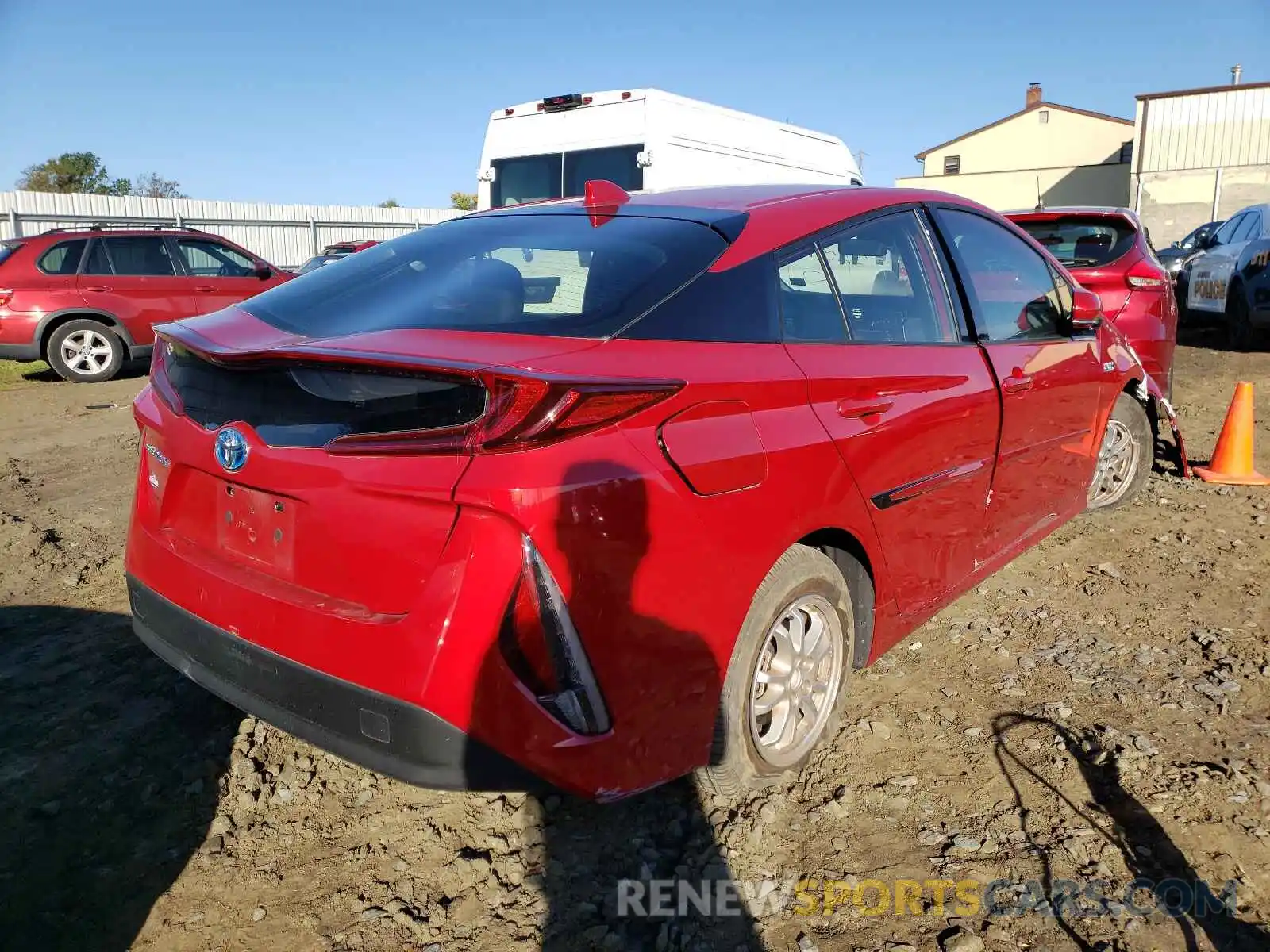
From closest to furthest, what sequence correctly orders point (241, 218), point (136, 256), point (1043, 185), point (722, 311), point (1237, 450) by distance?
point (722, 311)
point (1237, 450)
point (136, 256)
point (241, 218)
point (1043, 185)

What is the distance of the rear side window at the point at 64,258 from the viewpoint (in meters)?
10.7

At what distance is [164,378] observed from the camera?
8.44 ft

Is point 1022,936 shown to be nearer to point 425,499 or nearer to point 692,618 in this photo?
point 692,618

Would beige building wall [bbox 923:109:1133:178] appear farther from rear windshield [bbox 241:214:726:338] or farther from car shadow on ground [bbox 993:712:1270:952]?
rear windshield [bbox 241:214:726:338]

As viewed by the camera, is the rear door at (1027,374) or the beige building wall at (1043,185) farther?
the beige building wall at (1043,185)

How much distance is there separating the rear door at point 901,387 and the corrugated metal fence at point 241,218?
20.0 meters

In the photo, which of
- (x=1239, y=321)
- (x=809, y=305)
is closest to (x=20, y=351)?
(x=809, y=305)

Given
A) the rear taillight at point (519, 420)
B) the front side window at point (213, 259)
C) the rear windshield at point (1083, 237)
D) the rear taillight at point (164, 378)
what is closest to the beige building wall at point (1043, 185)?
the front side window at point (213, 259)

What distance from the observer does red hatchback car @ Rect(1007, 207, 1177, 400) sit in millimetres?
6375

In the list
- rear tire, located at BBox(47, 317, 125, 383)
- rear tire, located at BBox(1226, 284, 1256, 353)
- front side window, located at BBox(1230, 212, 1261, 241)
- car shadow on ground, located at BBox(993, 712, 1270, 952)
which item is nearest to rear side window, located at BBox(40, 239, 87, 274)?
rear tire, located at BBox(47, 317, 125, 383)

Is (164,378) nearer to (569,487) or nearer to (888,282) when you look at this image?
(569,487)

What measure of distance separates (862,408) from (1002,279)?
4.87 ft

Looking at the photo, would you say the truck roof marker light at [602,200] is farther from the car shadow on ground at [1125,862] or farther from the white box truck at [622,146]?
the white box truck at [622,146]

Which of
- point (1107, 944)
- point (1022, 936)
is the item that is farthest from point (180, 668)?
point (1107, 944)
